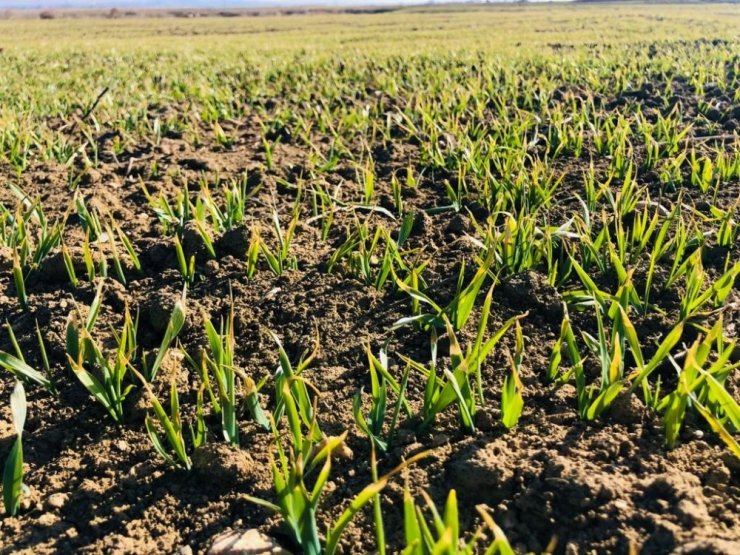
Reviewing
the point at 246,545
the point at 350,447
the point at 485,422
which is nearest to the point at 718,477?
the point at 485,422

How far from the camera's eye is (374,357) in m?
1.68

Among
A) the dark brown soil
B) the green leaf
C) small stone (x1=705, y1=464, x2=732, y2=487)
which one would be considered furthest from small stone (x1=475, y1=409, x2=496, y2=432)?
the green leaf

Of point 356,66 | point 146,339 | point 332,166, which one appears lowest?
point 146,339

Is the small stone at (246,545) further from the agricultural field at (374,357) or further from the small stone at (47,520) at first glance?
the small stone at (47,520)

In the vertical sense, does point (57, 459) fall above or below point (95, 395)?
below

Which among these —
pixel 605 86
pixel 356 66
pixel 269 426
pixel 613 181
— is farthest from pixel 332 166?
pixel 356 66

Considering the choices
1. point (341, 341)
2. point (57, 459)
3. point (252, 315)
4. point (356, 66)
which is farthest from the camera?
point (356, 66)

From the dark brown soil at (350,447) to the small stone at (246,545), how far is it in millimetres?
59

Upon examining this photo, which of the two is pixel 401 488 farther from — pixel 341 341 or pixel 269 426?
pixel 341 341

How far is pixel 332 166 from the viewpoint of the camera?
136 inches

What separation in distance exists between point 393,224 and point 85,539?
6.12 feet

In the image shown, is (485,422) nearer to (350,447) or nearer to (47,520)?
(350,447)

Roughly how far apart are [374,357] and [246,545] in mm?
608

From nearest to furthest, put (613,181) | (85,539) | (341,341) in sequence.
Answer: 1. (85,539)
2. (341,341)
3. (613,181)
